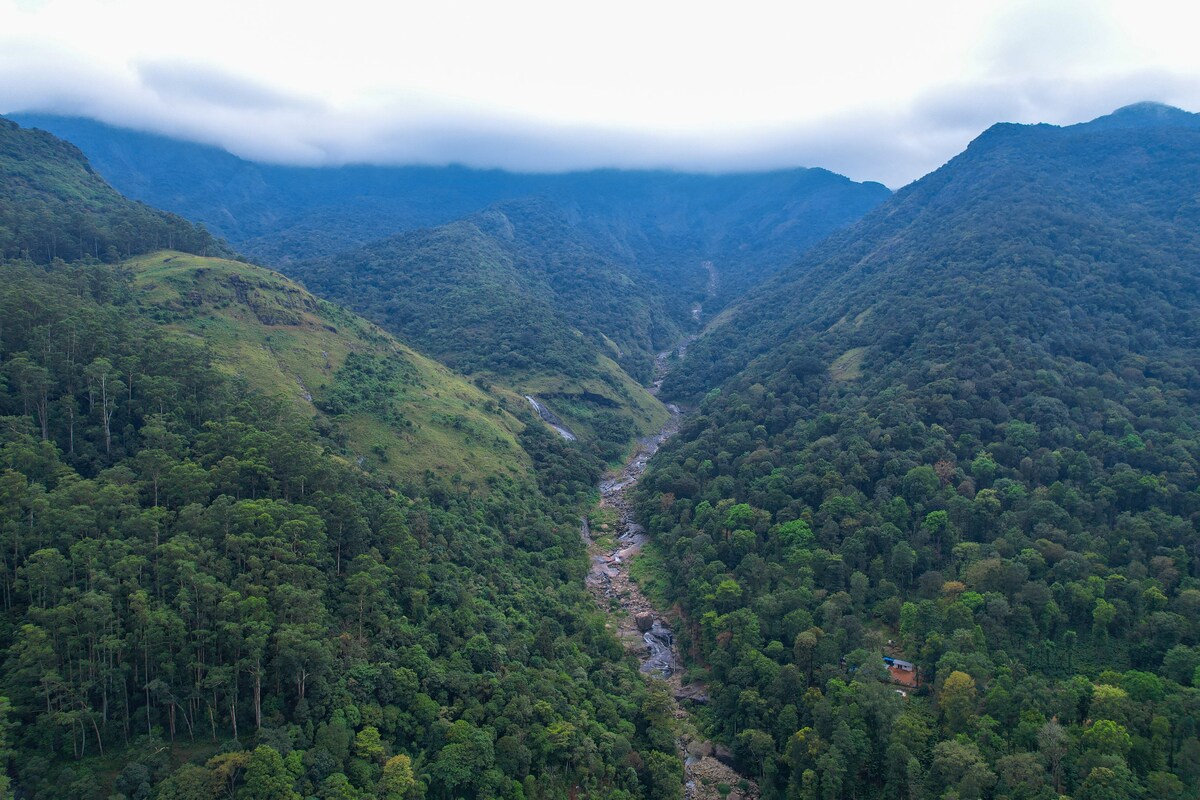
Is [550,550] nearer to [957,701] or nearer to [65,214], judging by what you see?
[957,701]

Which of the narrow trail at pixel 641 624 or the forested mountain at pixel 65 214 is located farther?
the forested mountain at pixel 65 214

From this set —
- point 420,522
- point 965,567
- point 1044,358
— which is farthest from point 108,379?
point 1044,358

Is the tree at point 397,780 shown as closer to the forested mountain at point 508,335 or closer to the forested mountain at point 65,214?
the forested mountain at point 65,214

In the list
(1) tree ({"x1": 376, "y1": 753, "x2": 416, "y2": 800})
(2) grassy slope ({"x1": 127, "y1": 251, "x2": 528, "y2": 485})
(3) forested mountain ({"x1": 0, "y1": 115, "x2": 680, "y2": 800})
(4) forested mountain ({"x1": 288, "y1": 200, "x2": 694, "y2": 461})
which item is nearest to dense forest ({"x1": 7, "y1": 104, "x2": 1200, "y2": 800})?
(1) tree ({"x1": 376, "y1": 753, "x2": 416, "y2": 800})

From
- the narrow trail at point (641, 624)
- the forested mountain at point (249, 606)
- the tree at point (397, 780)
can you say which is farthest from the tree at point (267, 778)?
the narrow trail at point (641, 624)

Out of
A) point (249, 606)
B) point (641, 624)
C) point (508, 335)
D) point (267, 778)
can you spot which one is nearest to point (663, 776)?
point (641, 624)
